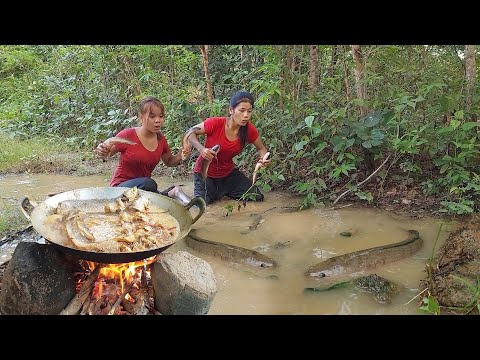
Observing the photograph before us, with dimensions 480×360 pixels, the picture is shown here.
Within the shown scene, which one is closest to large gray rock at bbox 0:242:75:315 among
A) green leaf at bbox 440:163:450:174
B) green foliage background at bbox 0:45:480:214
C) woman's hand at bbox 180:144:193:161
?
woman's hand at bbox 180:144:193:161

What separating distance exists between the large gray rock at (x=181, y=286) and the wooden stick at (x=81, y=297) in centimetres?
36

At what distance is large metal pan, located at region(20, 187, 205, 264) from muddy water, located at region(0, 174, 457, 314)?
2.01 feet

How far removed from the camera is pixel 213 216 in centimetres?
505

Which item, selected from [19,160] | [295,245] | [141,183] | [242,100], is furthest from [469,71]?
[19,160]

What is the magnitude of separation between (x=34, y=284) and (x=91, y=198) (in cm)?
91

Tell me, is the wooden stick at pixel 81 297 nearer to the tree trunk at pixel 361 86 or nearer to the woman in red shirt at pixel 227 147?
the woman in red shirt at pixel 227 147

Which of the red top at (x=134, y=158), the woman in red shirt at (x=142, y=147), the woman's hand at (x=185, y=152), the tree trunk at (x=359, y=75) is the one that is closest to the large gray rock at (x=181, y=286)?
the woman in red shirt at (x=142, y=147)

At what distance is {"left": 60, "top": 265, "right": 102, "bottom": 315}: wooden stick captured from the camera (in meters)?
2.71

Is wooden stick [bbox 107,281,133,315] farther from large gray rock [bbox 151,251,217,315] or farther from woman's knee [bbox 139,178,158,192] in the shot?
woman's knee [bbox 139,178,158,192]

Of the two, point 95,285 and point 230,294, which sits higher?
point 95,285

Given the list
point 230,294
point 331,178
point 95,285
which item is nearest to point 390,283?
point 230,294

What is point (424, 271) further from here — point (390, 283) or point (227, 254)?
point (227, 254)

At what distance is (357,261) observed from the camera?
11.9ft
